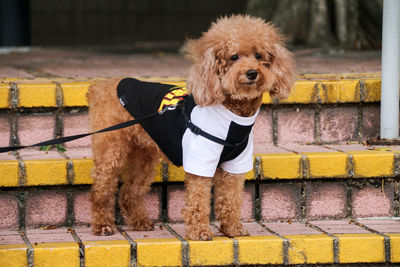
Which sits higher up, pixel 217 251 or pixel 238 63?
pixel 238 63

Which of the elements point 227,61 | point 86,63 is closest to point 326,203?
point 227,61

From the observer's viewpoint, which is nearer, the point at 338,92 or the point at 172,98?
the point at 172,98

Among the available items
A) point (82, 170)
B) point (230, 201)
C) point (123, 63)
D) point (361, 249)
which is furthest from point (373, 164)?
point (123, 63)

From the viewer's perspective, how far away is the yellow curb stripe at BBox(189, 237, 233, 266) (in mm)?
3484

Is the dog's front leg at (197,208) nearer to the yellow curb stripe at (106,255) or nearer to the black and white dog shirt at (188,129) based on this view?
the black and white dog shirt at (188,129)

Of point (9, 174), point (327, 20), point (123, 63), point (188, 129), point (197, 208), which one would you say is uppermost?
point (327, 20)

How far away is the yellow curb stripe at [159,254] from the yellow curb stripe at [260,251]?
334mm

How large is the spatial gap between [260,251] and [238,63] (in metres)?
0.99

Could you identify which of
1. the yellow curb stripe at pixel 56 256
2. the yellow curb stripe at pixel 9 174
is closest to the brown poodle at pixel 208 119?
the yellow curb stripe at pixel 56 256

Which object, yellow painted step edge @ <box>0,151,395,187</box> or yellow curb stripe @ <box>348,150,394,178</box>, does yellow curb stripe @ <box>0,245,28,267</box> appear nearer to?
yellow painted step edge @ <box>0,151,395,187</box>

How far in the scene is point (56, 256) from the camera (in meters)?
3.39

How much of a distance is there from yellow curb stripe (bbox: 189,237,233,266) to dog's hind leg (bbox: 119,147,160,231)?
45 centimetres

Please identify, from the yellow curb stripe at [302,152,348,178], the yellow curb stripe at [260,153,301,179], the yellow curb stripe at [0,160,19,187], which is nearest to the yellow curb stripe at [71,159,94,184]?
the yellow curb stripe at [0,160,19,187]

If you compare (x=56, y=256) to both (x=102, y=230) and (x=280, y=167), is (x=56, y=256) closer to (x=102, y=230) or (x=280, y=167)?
(x=102, y=230)
